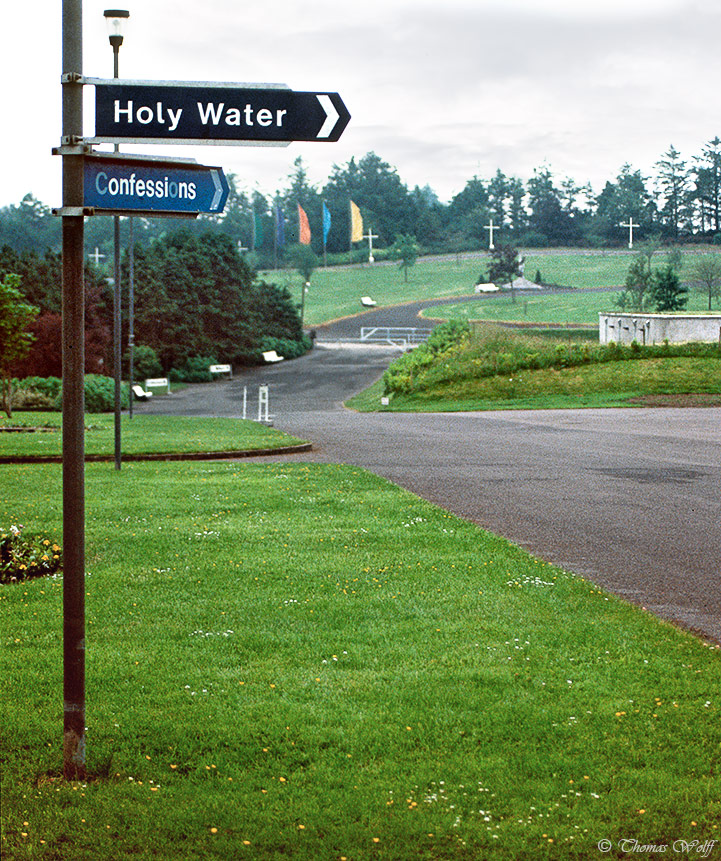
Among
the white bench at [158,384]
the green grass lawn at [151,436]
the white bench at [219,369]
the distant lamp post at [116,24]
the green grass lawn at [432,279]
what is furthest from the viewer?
the green grass lawn at [432,279]

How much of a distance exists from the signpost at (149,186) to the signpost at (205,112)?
0.38 feet

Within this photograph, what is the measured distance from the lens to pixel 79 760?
493 cm

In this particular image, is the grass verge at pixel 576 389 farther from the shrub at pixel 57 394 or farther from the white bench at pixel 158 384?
the white bench at pixel 158 384

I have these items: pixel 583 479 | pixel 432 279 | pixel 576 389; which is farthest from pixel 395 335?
pixel 583 479

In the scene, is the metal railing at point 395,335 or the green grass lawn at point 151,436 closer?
the green grass lawn at point 151,436

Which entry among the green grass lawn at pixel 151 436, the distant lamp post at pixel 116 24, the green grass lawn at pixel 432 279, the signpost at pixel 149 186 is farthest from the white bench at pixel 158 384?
the signpost at pixel 149 186

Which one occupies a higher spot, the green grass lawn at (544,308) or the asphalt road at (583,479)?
the green grass lawn at (544,308)

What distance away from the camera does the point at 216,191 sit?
15.5 feet

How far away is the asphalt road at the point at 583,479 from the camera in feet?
33.6

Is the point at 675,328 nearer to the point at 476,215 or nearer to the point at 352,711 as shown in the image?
the point at 352,711

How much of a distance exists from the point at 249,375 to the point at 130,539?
152 feet

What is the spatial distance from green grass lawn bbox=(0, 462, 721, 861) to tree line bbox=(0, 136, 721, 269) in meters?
112

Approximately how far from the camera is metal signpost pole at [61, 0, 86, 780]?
15.1 ft

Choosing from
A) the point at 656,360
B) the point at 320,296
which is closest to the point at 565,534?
the point at 656,360
